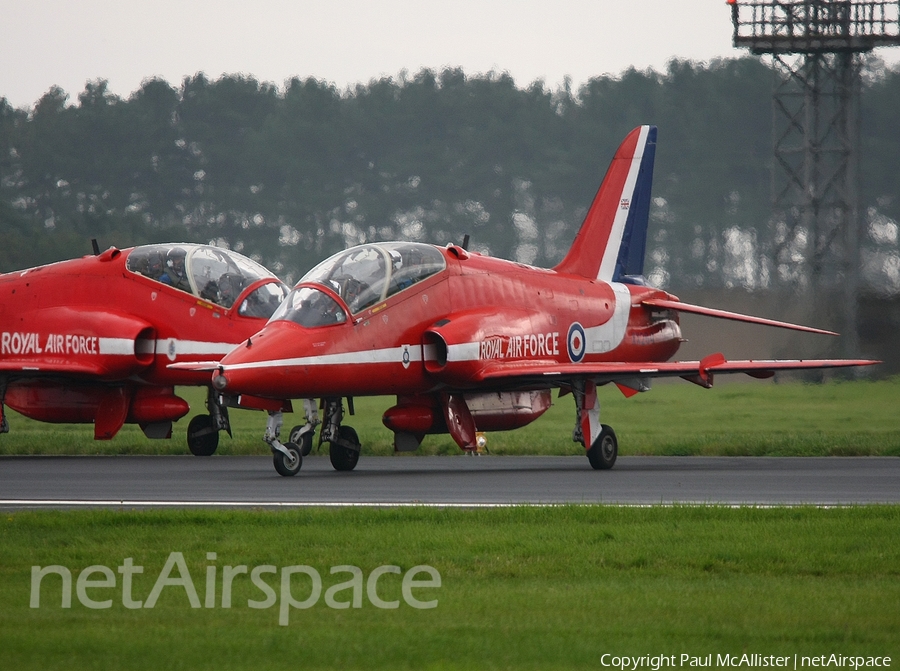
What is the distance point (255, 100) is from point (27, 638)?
139 feet

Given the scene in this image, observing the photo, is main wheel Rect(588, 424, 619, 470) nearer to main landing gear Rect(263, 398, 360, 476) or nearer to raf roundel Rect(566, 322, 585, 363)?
raf roundel Rect(566, 322, 585, 363)

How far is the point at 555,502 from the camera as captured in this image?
39.9 feet

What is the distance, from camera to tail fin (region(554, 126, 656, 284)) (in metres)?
21.7

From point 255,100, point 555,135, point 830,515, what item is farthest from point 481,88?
point 830,515

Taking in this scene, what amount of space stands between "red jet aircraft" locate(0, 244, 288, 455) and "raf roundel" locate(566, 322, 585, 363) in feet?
14.2

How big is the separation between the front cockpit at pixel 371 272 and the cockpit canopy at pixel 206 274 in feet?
11.8

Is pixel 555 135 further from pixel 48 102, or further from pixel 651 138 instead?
pixel 651 138

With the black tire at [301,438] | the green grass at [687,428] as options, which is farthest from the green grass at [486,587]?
the green grass at [687,428]

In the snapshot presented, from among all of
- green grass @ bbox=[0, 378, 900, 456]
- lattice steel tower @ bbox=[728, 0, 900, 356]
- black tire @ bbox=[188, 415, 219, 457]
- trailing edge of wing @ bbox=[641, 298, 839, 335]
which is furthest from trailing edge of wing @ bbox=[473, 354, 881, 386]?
lattice steel tower @ bbox=[728, 0, 900, 356]

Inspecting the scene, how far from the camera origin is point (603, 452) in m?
17.2

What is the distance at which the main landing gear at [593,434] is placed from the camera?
17.1 meters

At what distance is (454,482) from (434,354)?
2.68 meters

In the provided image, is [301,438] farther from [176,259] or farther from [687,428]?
[687,428]

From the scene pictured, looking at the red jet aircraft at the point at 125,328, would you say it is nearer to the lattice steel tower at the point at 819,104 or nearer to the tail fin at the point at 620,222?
the tail fin at the point at 620,222
